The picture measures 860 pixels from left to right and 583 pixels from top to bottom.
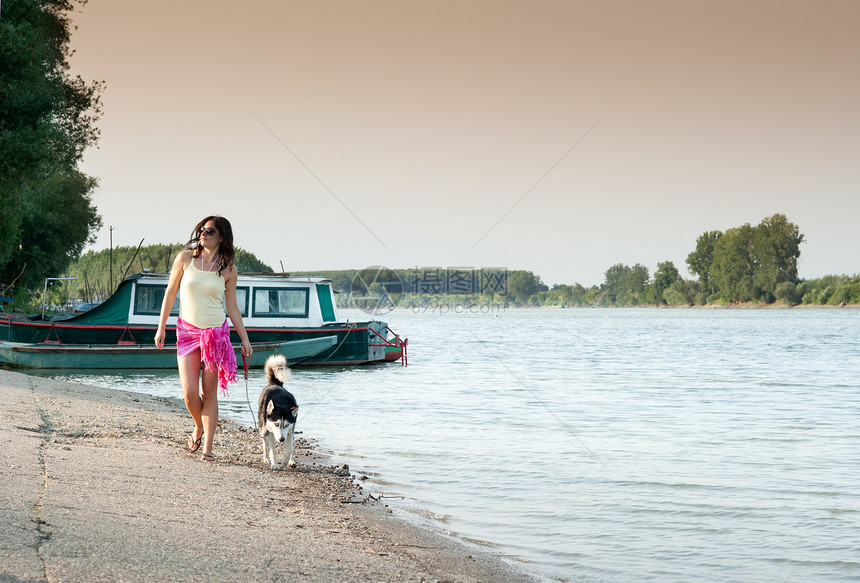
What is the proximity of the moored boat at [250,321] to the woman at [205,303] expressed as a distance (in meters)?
15.4

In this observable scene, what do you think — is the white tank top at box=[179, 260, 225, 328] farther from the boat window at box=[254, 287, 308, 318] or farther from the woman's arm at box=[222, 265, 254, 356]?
the boat window at box=[254, 287, 308, 318]

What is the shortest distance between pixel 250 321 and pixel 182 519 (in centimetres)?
1858

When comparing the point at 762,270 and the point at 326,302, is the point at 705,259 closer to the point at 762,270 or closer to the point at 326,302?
the point at 762,270

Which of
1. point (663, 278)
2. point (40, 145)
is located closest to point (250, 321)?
point (40, 145)

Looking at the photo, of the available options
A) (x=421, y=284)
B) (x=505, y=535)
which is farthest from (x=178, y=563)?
(x=421, y=284)

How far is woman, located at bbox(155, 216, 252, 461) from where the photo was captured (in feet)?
21.2

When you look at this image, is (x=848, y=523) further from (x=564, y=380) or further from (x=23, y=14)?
(x=23, y=14)

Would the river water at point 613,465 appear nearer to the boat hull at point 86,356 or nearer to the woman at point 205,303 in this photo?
the boat hull at point 86,356

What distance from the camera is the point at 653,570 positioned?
580cm

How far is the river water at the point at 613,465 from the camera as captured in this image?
Result: 245 inches

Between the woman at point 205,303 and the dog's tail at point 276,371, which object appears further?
the dog's tail at point 276,371

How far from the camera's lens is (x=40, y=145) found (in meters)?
23.4

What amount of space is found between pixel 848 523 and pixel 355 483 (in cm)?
447

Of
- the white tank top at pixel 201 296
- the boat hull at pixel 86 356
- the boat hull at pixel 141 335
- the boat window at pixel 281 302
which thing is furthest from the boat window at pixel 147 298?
the white tank top at pixel 201 296
